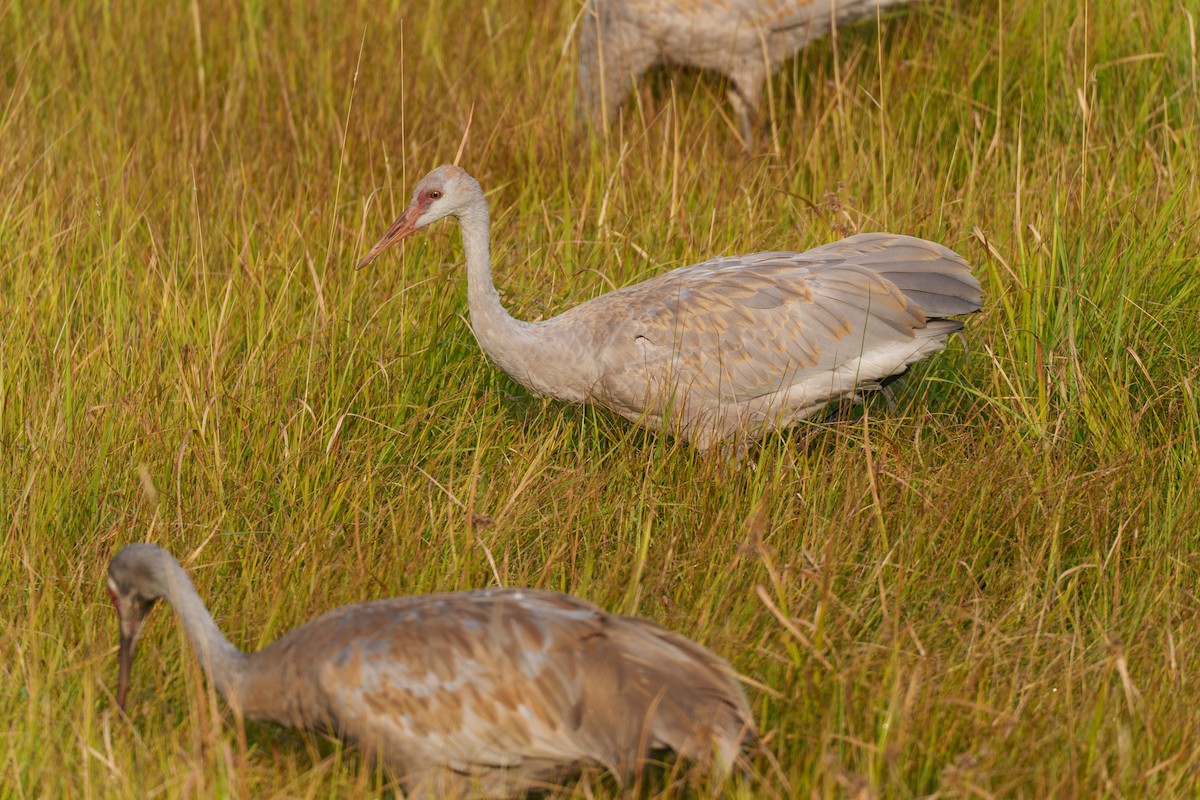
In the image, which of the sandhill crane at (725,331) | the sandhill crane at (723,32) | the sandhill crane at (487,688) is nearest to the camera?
the sandhill crane at (487,688)

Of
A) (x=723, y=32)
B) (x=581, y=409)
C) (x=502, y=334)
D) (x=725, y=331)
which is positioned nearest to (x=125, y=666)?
(x=502, y=334)

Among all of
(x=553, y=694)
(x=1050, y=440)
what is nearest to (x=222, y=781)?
(x=553, y=694)

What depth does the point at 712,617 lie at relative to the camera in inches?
143

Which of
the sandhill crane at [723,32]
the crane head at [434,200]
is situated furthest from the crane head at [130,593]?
the sandhill crane at [723,32]

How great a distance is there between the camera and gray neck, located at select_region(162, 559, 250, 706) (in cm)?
321

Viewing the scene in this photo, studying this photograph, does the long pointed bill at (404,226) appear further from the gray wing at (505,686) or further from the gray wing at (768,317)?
the gray wing at (505,686)

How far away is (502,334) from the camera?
15.4 feet

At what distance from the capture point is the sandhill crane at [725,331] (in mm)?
4703

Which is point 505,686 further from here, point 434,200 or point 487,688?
point 434,200

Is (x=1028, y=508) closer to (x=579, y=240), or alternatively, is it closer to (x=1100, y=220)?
(x=1100, y=220)

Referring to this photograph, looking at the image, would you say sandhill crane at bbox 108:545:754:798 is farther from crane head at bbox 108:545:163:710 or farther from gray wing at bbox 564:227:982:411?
gray wing at bbox 564:227:982:411

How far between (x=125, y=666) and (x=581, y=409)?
2121mm

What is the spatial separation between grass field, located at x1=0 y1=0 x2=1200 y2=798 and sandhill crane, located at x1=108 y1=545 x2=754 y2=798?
13cm

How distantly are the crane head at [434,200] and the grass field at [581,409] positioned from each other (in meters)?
0.33
